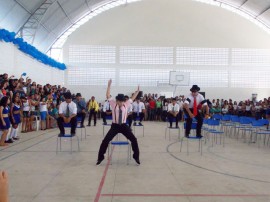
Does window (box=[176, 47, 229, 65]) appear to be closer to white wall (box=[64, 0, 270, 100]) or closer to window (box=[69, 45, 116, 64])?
white wall (box=[64, 0, 270, 100])

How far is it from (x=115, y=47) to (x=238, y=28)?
37.5 feet

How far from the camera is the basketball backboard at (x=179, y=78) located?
82.3 ft

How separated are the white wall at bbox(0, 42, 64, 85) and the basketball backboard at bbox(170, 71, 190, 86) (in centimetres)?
990

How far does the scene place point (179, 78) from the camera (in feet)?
82.6

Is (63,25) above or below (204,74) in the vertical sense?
above

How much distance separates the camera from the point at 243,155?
333 inches

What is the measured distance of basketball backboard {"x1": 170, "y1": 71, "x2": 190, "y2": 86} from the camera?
25.1 meters

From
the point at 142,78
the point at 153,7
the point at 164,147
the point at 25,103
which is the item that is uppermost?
the point at 153,7

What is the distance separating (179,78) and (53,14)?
1168cm

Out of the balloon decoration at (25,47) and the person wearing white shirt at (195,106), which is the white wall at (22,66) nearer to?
the balloon decoration at (25,47)

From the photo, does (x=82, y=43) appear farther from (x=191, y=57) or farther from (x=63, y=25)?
(x=191, y=57)

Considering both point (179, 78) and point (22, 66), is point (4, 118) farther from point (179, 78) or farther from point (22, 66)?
point (179, 78)

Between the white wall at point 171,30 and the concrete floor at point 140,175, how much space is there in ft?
57.6

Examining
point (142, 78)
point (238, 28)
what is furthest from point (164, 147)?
point (238, 28)
